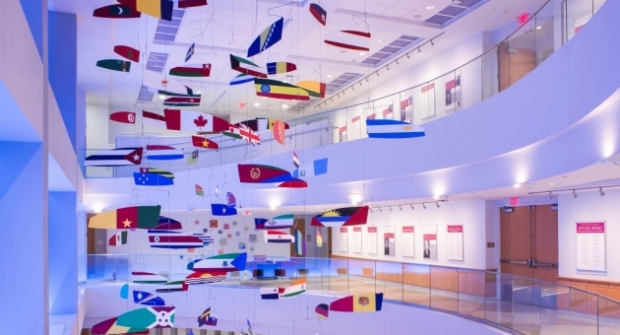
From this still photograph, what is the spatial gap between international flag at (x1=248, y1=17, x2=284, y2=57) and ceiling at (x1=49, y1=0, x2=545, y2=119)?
3.36 meters

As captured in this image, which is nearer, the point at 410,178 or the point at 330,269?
the point at 410,178

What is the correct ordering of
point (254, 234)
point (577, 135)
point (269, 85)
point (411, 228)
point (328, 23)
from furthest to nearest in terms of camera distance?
1. point (254, 234)
2. point (411, 228)
3. point (328, 23)
4. point (577, 135)
5. point (269, 85)

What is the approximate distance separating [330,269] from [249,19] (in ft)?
23.0

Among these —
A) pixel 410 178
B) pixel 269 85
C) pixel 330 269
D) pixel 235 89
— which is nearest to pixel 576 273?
pixel 410 178

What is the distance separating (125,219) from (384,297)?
8748mm

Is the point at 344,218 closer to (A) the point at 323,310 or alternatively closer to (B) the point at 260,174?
(B) the point at 260,174

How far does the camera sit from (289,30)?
13.4 meters

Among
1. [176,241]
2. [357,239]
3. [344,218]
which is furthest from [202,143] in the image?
[357,239]

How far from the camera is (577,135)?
28.1 ft

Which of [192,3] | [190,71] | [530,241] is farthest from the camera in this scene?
[530,241]

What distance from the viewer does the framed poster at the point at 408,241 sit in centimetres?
1820

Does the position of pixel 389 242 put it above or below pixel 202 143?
below

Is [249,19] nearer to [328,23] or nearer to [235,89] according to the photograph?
[328,23]

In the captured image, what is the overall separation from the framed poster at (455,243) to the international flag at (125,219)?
10.9m
